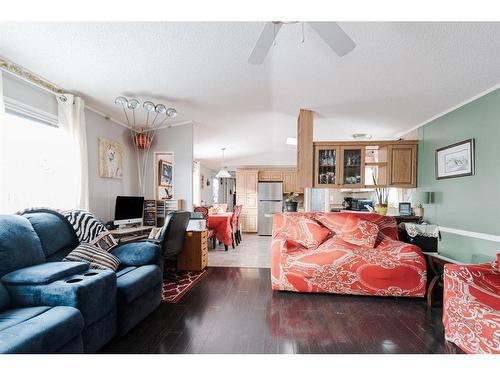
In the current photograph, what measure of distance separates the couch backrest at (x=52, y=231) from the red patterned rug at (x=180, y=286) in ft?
3.58

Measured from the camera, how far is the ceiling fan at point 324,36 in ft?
4.80

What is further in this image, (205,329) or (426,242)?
(426,242)

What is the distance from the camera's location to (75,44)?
6.53 feet

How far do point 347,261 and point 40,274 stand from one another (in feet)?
9.03

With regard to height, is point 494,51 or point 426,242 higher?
point 494,51

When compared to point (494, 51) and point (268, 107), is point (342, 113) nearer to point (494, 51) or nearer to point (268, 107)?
point (268, 107)

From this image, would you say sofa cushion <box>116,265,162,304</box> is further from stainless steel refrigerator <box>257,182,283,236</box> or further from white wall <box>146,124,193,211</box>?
stainless steel refrigerator <box>257,182,283,236</box>

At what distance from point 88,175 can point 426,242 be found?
14.5 feet

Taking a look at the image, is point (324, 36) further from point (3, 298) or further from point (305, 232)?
point (3, 298)

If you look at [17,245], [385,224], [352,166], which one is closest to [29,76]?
[17,245]

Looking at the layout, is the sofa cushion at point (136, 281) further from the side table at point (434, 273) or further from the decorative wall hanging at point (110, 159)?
the side table at point (434, 273)

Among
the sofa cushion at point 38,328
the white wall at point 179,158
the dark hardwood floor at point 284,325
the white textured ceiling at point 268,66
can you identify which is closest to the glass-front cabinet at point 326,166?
the white textured ceiling at point 268,66
